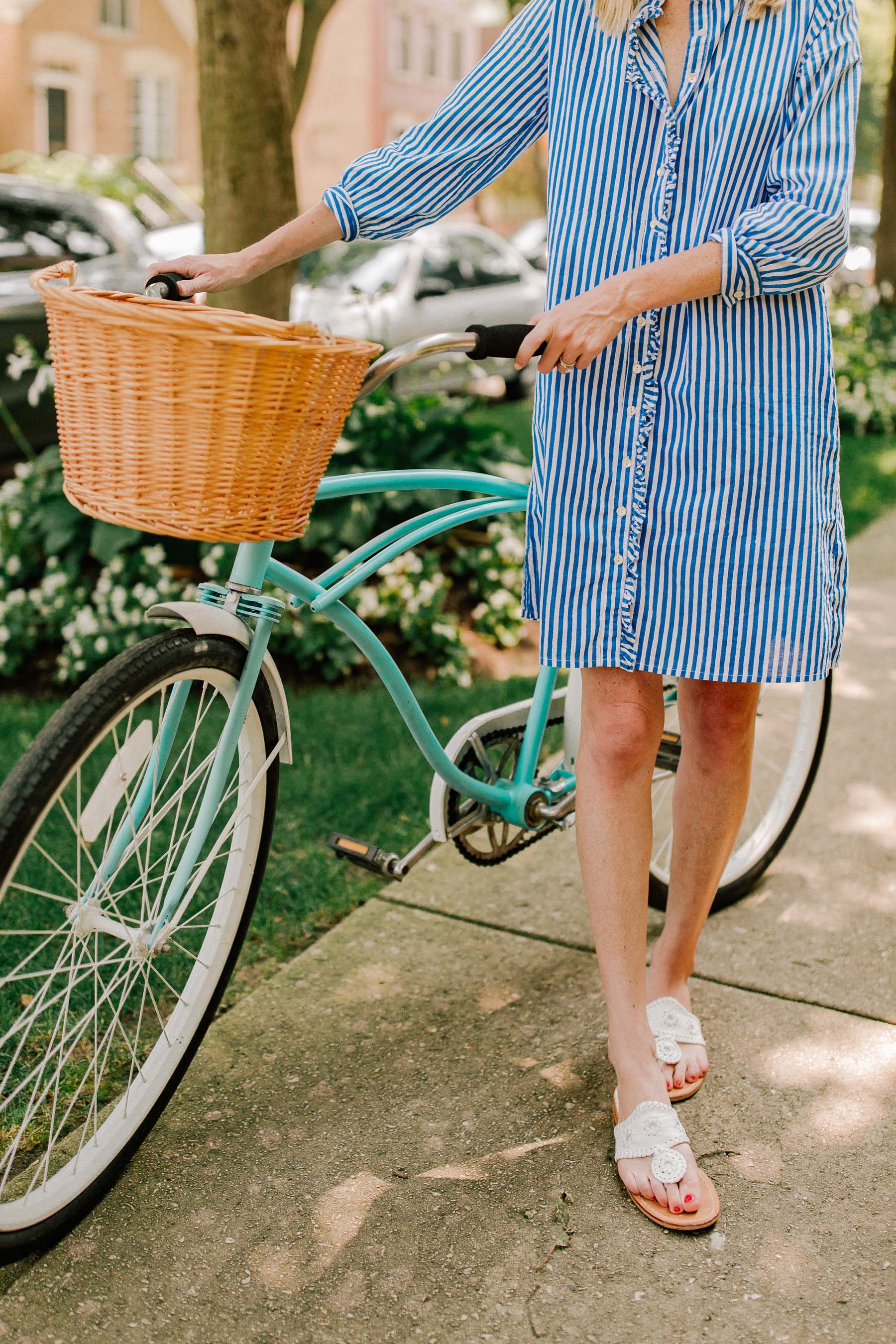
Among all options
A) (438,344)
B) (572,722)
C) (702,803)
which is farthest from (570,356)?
(572,722)

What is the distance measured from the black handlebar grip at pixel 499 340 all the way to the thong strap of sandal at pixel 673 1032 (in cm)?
119

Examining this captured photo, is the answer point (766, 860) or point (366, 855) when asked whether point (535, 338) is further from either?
point (766, 860)

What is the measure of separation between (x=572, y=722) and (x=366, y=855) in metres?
0.53

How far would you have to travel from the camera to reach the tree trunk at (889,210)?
1202cm

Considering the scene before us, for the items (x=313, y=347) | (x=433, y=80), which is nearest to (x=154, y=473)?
(x=313, y=347)

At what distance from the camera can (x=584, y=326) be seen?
1.80 metres

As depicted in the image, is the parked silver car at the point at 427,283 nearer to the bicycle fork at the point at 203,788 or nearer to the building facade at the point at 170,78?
the bicycle fork at the point at 203,788

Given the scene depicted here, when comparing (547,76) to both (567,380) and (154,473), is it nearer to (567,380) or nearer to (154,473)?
(567,380)

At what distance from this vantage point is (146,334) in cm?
155

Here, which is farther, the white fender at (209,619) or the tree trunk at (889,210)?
the tree trunk at (889,210)

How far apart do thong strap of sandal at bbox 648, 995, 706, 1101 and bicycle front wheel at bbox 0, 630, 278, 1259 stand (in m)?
0.79

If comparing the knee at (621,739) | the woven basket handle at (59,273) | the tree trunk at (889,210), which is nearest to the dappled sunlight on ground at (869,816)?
the knee at (621,739)

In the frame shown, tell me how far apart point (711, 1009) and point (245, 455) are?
1.59 m

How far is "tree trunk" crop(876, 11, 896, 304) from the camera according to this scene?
12.0m
